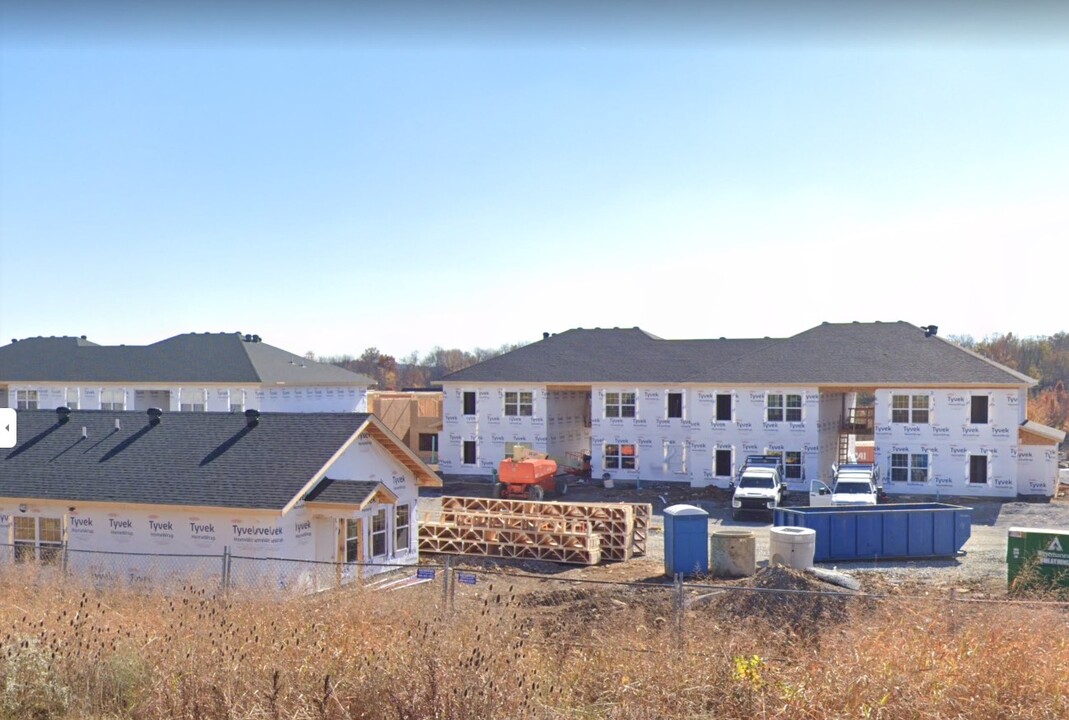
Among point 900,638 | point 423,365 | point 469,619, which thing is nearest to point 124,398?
point 469,619

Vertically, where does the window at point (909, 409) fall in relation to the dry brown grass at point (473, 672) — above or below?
above

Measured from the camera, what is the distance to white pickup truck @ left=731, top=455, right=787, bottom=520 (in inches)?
1337

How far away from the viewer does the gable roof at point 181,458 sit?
21391 mm

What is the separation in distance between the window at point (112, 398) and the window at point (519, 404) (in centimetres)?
2237

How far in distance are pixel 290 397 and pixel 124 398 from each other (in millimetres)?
8983

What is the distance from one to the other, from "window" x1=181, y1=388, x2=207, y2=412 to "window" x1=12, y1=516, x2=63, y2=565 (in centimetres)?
3050

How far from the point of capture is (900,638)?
1187 centimetres

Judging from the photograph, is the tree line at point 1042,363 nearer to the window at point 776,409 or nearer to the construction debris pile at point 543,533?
the window at point 776,409

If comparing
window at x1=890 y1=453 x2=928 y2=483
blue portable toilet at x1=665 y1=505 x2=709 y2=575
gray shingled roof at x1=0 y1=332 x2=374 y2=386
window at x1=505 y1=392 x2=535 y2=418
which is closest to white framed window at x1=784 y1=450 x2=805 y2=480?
window at x1=890 y1=453 x2=928 y2=483

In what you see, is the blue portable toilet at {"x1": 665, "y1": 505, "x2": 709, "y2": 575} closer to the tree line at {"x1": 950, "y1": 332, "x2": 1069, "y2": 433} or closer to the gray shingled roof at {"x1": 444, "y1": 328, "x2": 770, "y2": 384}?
the gray shingled roof at {"x1": 444, "y1": 328, "x2": 770, "y2": 384}

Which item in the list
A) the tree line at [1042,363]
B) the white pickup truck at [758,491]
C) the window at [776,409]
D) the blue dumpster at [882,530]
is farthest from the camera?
the tree line at [1042,363]

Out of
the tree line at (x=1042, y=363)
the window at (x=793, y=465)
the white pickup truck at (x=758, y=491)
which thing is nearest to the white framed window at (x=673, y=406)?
the window at (x=793, y=465)

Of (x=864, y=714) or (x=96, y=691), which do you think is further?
(x=96, y=691)

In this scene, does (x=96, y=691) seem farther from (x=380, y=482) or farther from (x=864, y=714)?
(x=380, y=482)
